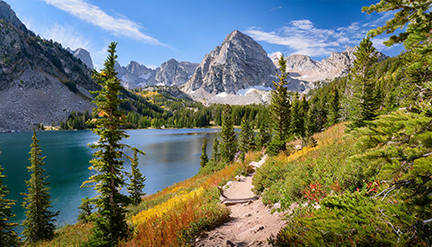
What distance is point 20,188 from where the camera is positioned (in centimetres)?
3011

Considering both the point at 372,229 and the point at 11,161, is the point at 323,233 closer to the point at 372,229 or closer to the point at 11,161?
the point at 372,229

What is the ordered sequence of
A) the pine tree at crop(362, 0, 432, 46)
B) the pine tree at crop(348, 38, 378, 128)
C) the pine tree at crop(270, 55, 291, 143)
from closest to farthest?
the pine tree at crop(362, 0, 432, 46)
the pine tree at crop(348, 38, 378, 128)
the pine tree at crop(270, 55, 291, 143)

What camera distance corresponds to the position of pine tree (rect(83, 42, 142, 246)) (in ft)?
30.2

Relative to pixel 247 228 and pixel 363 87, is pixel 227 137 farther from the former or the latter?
pixel 247 228

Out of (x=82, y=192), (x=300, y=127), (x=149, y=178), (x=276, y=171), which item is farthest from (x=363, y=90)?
(x=82, y=192)

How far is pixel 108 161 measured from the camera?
9617 millimetres

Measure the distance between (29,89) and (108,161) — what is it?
21904 centimetres

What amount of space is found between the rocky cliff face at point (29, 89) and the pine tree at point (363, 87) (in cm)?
17566

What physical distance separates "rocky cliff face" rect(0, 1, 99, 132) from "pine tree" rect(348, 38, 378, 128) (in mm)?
175665

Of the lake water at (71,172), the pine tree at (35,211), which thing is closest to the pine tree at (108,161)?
the pine tree at (35,211)

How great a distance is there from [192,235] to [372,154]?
6.32 meters

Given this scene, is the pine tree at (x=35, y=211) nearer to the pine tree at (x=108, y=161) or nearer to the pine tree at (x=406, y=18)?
the pine tree at (x=108, y=161)

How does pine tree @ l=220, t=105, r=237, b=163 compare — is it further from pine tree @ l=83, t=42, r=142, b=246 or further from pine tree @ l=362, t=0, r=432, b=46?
pine tree @ l=362, t=0, r=432, b=46

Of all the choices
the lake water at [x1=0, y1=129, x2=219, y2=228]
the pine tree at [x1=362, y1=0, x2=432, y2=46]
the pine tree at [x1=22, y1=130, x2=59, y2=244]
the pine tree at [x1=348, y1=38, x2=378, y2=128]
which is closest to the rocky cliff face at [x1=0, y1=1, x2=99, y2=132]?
the lake water at [x1=0, y1=129, x2=219, y2=228]
